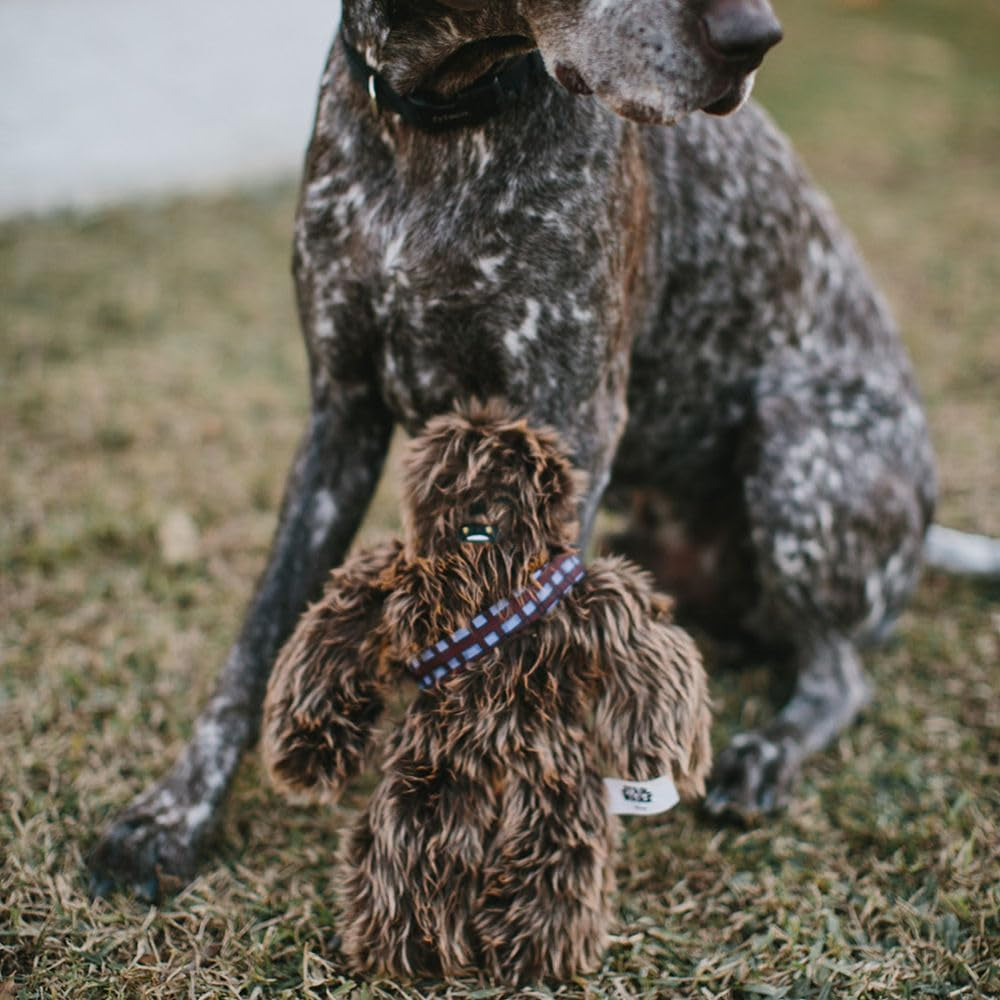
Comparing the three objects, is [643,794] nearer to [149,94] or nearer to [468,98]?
[468,98]

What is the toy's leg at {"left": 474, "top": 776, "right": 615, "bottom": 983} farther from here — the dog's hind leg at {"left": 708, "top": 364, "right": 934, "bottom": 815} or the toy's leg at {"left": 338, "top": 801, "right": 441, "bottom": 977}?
the dog's hind leg at {"left": 708, "top": 364, "right": 934, "bottom": 815}

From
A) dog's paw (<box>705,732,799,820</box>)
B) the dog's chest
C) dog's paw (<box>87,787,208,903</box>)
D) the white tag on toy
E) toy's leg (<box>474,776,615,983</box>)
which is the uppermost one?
the dog's chest

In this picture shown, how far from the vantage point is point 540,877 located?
1601mm

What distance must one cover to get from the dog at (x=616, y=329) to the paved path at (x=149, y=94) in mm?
4582

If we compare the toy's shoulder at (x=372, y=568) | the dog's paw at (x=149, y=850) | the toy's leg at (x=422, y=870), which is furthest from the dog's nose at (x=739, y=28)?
the dog's paw at (x=149, y=850)

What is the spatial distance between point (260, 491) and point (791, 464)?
5.84 feet

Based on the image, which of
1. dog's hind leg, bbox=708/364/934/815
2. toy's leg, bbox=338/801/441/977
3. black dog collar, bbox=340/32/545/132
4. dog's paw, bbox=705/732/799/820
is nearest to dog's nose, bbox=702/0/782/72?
black dog collar, bbox=340/32/545/132

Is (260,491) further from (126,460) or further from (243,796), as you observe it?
(243,796)

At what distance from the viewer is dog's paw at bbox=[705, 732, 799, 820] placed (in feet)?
7.12

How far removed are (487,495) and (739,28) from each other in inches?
30.9

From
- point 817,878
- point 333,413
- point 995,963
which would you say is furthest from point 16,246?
point 995,963

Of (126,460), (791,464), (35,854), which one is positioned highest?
(791,464)

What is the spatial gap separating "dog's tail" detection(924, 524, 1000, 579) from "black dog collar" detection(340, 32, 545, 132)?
1.82 metres

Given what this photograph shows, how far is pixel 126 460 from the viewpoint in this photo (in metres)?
3.50
